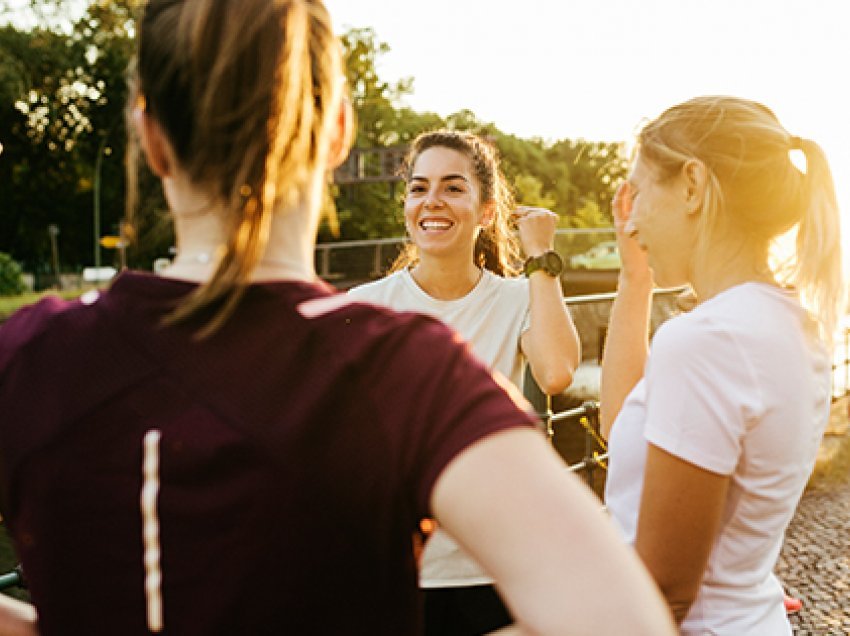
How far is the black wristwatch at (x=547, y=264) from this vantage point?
2.86 meters

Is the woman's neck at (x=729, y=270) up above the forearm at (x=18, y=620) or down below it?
above

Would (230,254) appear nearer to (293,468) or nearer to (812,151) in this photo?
(293,468)

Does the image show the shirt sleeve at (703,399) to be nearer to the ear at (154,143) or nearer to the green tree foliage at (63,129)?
the ear at (154,143)

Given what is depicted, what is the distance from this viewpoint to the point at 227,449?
0.79 m

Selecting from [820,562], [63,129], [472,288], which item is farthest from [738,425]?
[63,129]

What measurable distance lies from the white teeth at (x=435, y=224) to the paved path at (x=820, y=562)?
3.69 metres

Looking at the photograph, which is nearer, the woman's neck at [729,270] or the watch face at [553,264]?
the woman's neck at [729,270]

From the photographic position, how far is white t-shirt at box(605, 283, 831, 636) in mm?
1350

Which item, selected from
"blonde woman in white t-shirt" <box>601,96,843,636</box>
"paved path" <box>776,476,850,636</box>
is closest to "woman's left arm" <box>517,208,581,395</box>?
"blonde woman in white t-shirt" <box>601,96,843,636</box>

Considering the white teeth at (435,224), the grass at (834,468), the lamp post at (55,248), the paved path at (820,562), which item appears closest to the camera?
the white teeth at (435,224)

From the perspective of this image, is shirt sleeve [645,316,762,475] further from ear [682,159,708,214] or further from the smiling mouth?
the smiling mouth

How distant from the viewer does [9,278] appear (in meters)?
40.6

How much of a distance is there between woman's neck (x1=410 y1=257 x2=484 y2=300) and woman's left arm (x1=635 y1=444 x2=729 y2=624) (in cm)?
165

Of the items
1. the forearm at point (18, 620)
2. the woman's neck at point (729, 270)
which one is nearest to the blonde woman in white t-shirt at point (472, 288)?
the woman's neck at point (729, 270)
